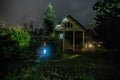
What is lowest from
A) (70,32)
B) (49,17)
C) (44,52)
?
(44,52)

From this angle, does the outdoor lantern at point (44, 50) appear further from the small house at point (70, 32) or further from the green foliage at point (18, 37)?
the small house at point (70, 32)

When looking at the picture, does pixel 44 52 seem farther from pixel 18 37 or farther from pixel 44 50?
pixel 18 37

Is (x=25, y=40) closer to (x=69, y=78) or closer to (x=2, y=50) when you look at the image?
(x=2, y=50)

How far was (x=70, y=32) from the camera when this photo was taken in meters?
52.8

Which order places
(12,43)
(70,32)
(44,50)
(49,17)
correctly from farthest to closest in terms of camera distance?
(49,17) < (70,32) < (44,50) < (12,43)

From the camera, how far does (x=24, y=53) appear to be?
33.0 metres

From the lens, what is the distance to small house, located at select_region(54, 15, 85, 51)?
5097cm

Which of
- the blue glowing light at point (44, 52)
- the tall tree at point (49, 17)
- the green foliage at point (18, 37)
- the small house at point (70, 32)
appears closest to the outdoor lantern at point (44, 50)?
the blue glowing light at point (44, 52)

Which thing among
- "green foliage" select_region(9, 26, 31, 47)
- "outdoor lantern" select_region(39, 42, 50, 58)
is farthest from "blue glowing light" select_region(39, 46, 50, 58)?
"green foliage" select_region(9, 26, 31, 47)

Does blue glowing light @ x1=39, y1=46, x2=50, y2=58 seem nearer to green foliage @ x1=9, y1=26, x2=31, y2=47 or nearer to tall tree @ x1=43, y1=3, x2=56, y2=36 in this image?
green foliage @ x1=9, y1=26, x2=31, y2=47

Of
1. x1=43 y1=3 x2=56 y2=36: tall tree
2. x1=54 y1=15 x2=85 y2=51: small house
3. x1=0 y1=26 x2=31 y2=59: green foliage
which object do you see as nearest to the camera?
x1=0 y1=26 x2=31 y2=59: green foliage

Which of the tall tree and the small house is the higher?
the tall tree

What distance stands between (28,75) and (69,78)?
3235 millimetres

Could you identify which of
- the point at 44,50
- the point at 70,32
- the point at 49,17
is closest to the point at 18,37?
the point at 44,50
